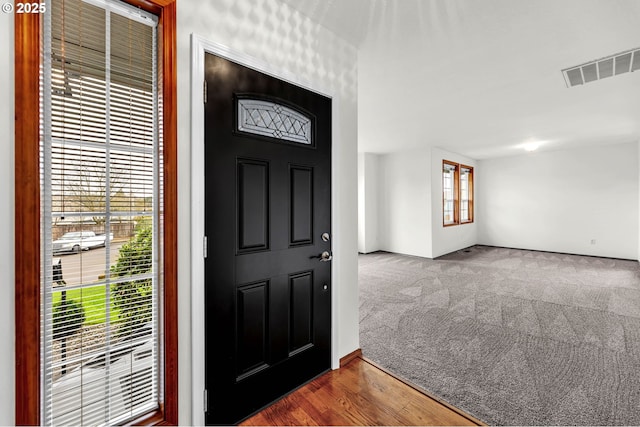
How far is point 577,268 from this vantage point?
5.49 m

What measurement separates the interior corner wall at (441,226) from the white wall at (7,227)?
261 inches

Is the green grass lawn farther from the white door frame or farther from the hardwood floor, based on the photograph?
the hardwood floor

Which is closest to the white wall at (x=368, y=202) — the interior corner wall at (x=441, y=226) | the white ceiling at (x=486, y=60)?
the interior corner wall at (x=441, y=226)

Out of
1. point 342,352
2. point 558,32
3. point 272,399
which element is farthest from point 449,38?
point 272,399

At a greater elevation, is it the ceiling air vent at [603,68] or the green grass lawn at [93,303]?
the ceiling air vent at [603,68]

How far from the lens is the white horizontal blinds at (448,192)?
23.2ft

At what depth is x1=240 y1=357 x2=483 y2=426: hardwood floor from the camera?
5.42ft

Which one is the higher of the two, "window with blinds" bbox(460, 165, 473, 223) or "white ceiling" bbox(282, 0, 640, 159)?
"white ceiling" bbox(282, 0, 640, 159)

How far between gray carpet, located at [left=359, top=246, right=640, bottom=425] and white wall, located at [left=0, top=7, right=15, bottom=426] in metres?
2.16

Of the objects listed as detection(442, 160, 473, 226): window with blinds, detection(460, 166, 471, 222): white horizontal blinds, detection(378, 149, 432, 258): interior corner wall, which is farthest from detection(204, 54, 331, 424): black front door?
detection(460, 166, 471, 222): white horizontal blinds

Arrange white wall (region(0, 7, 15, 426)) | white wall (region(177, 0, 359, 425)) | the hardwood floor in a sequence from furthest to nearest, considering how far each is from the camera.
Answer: the hardwood floor → white wall (region(177, 0, 359, 425)) → white wall (region(0, 7, 15, 426))

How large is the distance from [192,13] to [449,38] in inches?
76.2

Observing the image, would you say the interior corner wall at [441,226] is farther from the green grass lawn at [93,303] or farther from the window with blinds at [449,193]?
the green grass lawn at [93,303]

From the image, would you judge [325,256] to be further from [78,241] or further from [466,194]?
[466,194]
